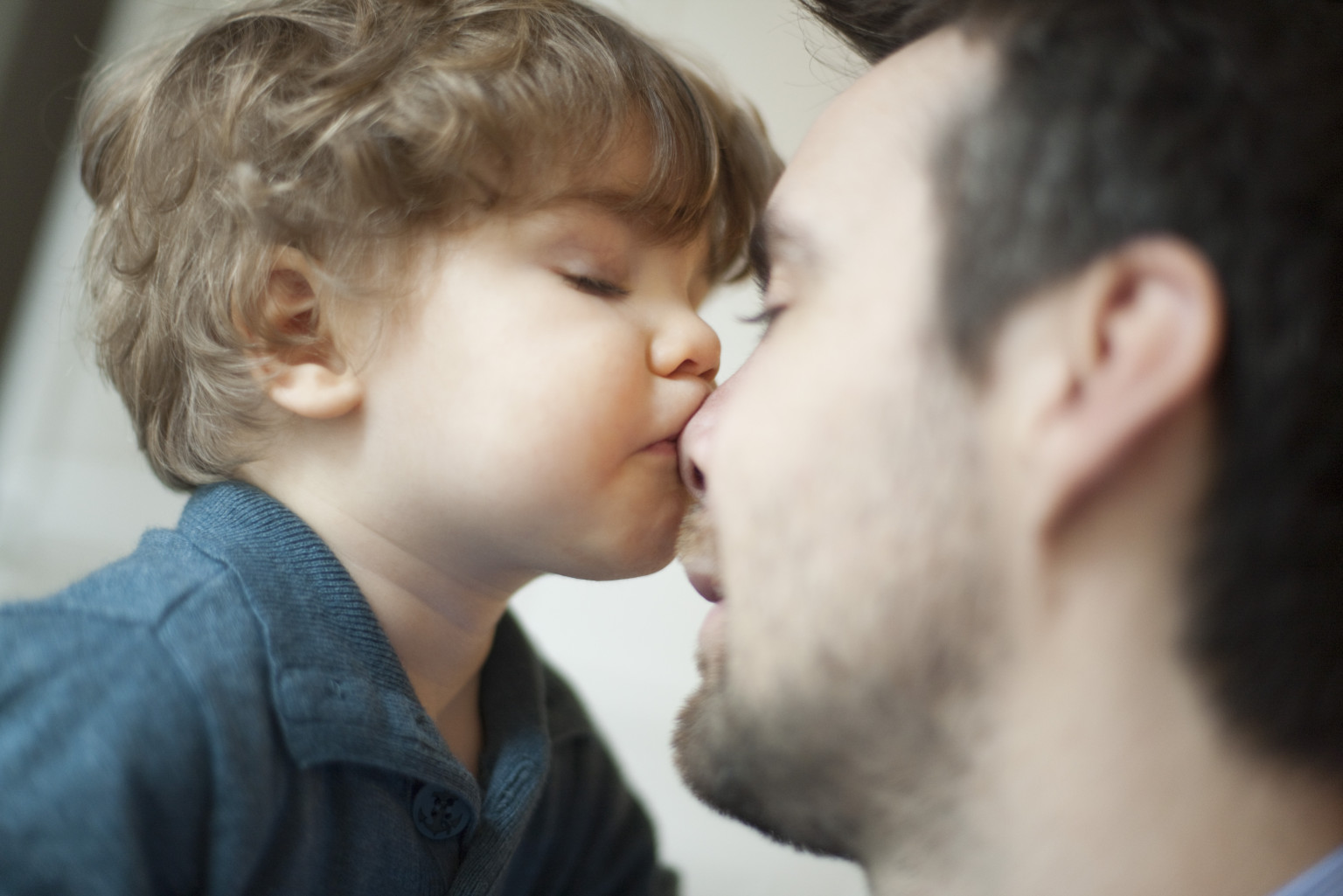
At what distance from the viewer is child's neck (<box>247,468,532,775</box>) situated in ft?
2.96

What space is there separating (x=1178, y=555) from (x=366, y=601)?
607 millimetres

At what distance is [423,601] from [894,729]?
45 centimetres

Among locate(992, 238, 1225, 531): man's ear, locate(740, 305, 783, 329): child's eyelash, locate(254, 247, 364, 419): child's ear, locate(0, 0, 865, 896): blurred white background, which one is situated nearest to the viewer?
locate(992, 238, 1225, 531): man's ear

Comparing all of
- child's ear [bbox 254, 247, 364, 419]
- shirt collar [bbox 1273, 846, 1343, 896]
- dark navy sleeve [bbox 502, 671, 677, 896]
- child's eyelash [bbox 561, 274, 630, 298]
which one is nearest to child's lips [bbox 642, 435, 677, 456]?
child's eyelash [bbox 561, 274, 630, 298]

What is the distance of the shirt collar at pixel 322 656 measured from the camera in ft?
2.49

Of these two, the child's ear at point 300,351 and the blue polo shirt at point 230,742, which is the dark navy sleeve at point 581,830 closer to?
the blue polo shirt at point 230,742

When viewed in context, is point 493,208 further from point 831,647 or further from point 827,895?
point 827,895

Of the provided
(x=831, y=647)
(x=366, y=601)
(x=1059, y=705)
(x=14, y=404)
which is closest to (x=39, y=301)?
(x=14, y=404)

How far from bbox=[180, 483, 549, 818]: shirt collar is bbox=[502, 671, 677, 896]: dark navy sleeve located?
137 millimetres

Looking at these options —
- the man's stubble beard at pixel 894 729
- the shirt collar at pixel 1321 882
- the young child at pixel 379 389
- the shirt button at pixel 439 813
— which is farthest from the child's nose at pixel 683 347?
→ the shirt collar at pixel 1321 882

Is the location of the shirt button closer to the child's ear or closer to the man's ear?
the child's ear

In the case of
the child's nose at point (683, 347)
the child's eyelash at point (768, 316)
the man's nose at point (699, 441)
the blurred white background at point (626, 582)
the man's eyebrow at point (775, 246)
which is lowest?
the blurred white background at point (626, 582)

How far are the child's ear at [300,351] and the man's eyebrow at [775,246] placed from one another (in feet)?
1.15

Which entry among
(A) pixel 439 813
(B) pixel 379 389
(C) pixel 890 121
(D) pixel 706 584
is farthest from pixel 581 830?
Answer: (C) pixel 890 121
